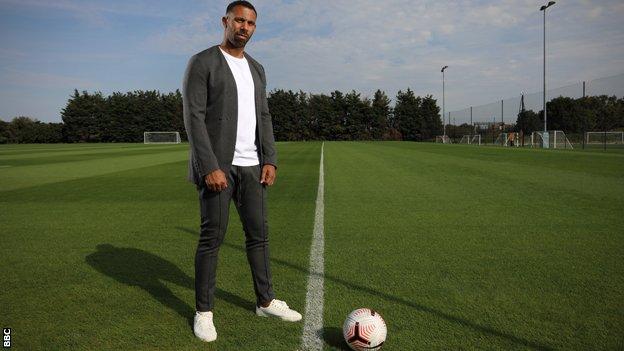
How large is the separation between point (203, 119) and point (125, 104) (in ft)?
249

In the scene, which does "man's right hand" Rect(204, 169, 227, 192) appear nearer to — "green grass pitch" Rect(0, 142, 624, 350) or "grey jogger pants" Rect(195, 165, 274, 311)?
"grey jogger pants" Rect(195, 165, 274, 311)

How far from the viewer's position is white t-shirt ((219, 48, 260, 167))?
121 inches

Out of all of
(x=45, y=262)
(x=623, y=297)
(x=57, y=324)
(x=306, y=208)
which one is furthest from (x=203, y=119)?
(x=306, y=208)

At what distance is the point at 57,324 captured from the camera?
3201mm

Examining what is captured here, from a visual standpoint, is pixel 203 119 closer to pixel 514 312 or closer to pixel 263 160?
pixel 263 160

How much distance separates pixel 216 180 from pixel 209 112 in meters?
0.47

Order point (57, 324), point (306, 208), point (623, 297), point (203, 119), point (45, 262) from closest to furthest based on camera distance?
point (203, 119) < point (57, 324) < point (623, 297) < point (45, 262) < point (306, 208)

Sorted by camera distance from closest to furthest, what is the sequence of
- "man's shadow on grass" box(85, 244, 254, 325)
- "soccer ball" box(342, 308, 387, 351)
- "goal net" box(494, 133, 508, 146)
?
"soccer ball" box(342, 308, 387, 351)
"man's shadow on grass" box(85, 244, 254, 325)
"goal net" box(494, 133, 508, 146)

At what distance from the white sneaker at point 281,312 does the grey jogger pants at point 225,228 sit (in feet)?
0.18

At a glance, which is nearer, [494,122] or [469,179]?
[469,179]

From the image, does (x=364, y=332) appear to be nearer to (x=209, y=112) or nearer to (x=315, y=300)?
(x=315, y=300)

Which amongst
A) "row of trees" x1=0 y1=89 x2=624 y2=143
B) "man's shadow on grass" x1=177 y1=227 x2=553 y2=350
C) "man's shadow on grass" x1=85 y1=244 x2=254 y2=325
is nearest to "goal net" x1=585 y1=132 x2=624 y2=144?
"row of trees" x1=0 y1=89 x2=624 y2=143

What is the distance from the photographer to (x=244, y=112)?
10.3ft

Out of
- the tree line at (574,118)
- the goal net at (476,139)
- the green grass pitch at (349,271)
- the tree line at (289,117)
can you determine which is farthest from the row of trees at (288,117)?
the green grass pitch at (349,271)
